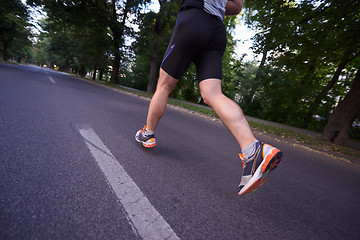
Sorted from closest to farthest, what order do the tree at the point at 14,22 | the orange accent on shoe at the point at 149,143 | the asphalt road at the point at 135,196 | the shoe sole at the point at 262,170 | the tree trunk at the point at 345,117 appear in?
the asphalt road at the point at 135,196
the shoe sole at the point at 262,170
the orange accent on shoe at the point at 149,143
the tree trunk at the point at 345,117
the tree at the point at 14,22

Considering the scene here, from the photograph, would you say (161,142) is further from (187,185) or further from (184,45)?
(184,45)

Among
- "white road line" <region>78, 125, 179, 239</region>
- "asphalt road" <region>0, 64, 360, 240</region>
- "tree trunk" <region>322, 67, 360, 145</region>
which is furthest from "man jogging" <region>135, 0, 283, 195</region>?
"tree trunk" <region>322, 67, 360, 145</region>

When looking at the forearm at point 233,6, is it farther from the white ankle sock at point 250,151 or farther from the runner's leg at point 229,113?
the white ankle sock at point 250,151

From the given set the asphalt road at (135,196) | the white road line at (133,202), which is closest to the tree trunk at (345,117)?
the asphalt road at (135,196)

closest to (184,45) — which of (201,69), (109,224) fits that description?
(201,69)

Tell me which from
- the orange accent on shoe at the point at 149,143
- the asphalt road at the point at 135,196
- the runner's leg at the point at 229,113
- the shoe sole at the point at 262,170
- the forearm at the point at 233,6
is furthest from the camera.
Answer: the orange accent on shoe at the point at 149,143

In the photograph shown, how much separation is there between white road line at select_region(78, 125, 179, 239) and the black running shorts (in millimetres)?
1035

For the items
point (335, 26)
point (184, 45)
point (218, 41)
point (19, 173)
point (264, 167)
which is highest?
point (335, 26)

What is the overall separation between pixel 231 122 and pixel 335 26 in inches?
310

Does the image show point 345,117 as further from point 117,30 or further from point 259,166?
point 117,30

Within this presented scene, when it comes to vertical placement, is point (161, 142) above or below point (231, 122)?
below

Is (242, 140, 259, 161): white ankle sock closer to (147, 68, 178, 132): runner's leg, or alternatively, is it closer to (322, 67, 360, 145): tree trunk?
(147, 68, 178, 132): runner's leg

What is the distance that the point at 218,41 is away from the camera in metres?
1.66

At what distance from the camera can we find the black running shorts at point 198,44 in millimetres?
1551
